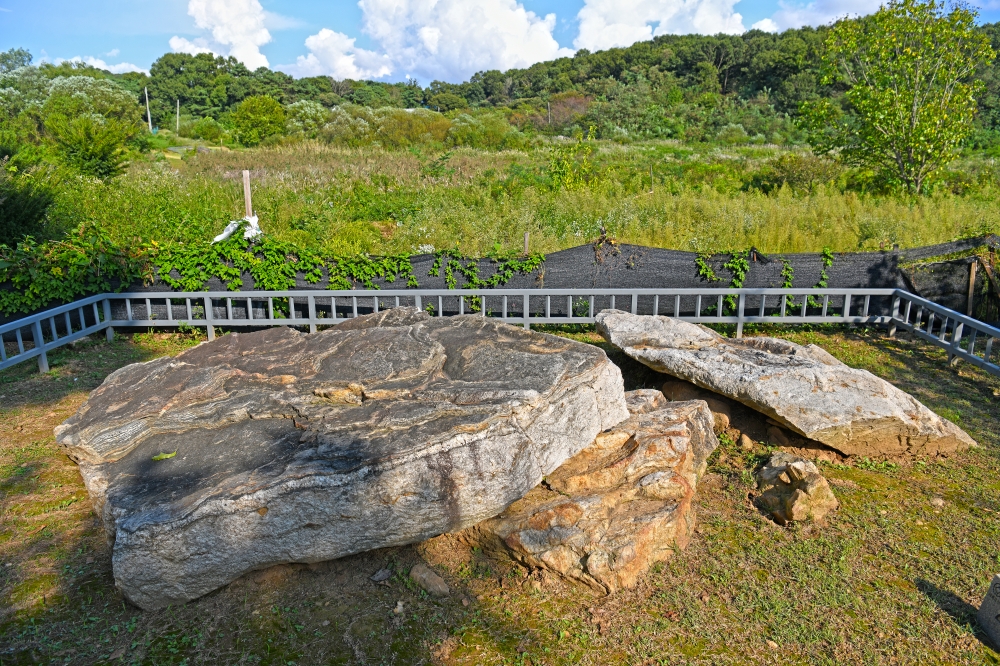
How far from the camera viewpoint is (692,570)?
14.3 ft

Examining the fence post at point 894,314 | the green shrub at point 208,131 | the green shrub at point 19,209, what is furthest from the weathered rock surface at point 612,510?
the green shrub at point 208,131

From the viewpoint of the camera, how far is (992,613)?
3734 millimetres

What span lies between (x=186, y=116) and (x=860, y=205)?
60150 millimetres

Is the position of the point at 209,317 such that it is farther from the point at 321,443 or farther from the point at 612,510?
the point at 612,510

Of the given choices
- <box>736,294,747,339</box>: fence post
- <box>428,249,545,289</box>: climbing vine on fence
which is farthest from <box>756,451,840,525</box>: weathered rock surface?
<box>428,249,545,289</box>: climbing vine on fence

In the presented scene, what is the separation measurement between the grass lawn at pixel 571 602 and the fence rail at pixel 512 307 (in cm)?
457

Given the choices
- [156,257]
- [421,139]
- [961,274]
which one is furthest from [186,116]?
[961,274]

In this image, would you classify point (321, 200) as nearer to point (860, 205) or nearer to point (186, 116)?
point (860, 205)

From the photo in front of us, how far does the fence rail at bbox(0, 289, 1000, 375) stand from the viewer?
A: 9500 mm

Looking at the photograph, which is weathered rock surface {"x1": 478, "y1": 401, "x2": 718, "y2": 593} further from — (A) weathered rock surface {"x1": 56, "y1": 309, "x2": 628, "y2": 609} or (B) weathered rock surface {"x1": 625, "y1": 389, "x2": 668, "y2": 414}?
(B) weathered rock surface {"x1": 625, "y1": 389, "x2": 668, "y2": 414}

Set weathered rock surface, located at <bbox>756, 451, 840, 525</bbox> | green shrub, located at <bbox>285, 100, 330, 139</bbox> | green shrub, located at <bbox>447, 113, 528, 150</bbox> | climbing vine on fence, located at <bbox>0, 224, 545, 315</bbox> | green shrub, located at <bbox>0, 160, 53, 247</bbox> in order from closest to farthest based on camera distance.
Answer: weathered rock surface, located at <bbox>756, 451, 840, 525</bbox> < climbing vine on fence, located at <bbox>0, 224, 545, 315</bbox> < green shrub, located at <bbox>0, 160, 53, 247</bbox> < green shrub, located at <bbox>447, 113, 528, 150</bbox> < green shrub, located at <bbox>285, 100, 330, 139</bbox>

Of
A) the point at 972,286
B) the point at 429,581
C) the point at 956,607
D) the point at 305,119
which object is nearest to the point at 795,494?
the point at 956,607

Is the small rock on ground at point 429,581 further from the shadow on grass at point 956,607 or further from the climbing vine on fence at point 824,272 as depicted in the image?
the climbing vine on fence at point 824,272

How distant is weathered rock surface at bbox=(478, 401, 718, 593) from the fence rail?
183 inches
